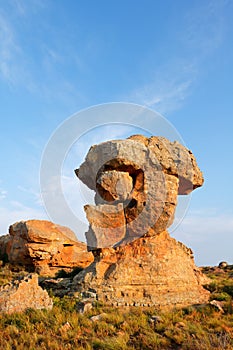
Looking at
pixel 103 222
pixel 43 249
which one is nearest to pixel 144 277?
pixel 103 222

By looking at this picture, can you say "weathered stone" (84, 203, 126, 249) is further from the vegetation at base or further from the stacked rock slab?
the vegetation at base

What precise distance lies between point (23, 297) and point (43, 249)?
1251cm

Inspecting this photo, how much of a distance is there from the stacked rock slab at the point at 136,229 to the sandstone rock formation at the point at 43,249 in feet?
36.0

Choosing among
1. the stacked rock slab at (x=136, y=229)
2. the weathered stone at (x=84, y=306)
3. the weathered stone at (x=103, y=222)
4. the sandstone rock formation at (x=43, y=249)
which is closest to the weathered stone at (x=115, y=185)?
the stacked rock slab at (x=136, y=229)

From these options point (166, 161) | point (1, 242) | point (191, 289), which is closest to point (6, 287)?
point (191, 289)

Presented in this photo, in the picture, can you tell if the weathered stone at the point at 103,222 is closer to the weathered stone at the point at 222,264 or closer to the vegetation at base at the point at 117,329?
the vegetation at base at the point at 117,329

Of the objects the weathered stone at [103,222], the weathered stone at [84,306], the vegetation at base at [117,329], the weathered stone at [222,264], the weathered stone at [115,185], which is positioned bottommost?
the vegetation at base at [117,329]

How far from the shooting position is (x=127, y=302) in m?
11.3

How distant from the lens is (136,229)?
13.1 meters

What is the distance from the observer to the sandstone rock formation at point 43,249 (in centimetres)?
2292

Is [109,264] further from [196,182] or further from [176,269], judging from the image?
[196,182]

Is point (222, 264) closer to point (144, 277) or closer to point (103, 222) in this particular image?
point (144, 277)

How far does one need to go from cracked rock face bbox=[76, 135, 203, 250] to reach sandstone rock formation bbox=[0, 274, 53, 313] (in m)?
2.84

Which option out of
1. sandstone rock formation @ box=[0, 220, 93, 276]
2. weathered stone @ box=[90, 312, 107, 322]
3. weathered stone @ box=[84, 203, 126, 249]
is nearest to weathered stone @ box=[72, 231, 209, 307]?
weathered stone @ box=[84, 203, 126, 249]
